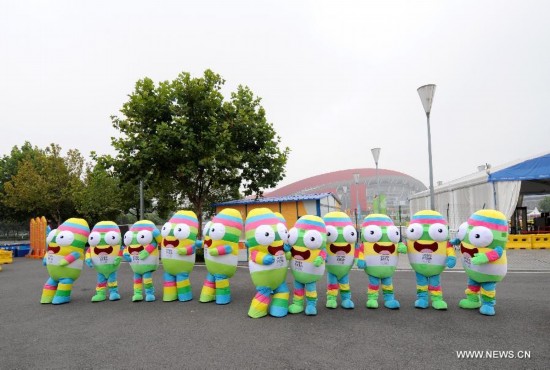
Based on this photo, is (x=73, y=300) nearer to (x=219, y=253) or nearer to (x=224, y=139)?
(x=219, y=253)

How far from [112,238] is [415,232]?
245 inches

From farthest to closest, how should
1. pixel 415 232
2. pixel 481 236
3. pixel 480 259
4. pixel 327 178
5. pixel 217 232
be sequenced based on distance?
pixel 327 178
pixel 217 232
pixel 415 232
pixel 481 236
pixel 480 259

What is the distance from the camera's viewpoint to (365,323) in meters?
5.77

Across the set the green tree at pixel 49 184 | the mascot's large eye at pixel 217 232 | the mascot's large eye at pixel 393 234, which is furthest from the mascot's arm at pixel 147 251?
the green tree at pixel 49 184

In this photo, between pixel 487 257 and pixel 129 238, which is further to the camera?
pixel 129 238

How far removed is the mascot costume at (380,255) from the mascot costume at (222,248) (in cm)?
248

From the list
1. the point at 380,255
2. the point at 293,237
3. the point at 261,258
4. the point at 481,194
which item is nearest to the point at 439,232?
the point at 380,255

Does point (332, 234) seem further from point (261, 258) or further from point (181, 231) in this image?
point (181, 231)

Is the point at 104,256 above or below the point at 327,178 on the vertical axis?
below

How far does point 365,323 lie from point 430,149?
21.8ft

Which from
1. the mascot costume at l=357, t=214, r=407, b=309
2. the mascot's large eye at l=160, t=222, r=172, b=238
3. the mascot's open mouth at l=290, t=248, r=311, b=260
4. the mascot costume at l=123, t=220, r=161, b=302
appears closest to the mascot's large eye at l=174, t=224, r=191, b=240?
the mascot's large eye at l=160, t=222, r=172, b=238

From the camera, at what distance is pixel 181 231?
7.56 metres

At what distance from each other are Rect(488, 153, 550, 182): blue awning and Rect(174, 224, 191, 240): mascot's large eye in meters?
13.0

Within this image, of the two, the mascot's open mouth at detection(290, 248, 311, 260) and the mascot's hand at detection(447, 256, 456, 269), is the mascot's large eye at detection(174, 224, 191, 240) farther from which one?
the mascot's hand at detection(447, 256, 456, 269)
